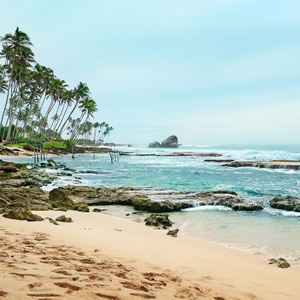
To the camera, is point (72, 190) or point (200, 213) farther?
point (72, 190)

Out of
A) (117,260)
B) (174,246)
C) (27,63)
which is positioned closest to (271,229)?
(174,246)

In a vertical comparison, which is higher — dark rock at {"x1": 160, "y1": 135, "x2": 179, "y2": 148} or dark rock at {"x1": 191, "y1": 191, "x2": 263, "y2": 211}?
dark rock at {"x1": 160, "y1": 135, "x2": 179, "y2": 148}

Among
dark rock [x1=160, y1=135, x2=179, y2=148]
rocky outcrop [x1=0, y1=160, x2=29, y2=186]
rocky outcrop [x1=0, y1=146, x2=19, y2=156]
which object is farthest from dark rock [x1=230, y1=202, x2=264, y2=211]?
dark rock [x1=160, y1=135, x2=179, y2=148]

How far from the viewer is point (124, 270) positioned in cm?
366

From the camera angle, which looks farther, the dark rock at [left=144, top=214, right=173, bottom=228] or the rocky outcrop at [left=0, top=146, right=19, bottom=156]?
the rocky outcrop at [left=0, top=146, right=19, bottom=156]

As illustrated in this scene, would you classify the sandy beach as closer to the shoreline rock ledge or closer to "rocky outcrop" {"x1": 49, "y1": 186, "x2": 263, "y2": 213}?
"rocky outcrop" {"x1": 49, "y1": 186, "x2": 263, "y2": 213}

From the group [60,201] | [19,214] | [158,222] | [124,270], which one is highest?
[124,270]

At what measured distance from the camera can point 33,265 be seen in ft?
11.1

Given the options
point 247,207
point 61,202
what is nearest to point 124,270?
point 61,202

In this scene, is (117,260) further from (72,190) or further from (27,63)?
(27,63)

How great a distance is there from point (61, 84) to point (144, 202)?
56.4 metres

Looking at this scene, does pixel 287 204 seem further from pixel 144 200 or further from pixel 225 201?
pixel 144 200

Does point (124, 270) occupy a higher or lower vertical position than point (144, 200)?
higher

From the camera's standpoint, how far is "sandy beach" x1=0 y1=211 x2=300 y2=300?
9.21 feet
